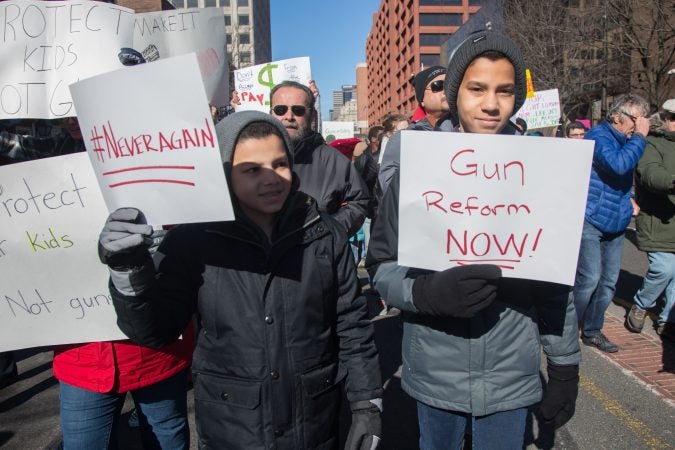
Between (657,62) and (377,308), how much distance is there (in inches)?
646

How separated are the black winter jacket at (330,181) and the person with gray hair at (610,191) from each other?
1.83 meters

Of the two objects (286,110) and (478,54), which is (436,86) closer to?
(286,110)

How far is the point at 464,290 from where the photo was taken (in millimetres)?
1561

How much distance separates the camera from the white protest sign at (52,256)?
1.85 metres

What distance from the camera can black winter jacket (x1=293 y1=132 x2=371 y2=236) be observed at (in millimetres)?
3262

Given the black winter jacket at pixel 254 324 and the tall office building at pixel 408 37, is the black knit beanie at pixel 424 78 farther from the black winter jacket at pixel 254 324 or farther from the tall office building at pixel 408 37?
the tall office building at pixel 408 37

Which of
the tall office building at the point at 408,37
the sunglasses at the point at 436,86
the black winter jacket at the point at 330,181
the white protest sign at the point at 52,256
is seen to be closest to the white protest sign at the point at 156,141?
the white protest sign at the point at 52,256

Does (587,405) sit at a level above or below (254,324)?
below

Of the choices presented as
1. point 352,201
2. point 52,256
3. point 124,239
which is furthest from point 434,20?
point 124,239

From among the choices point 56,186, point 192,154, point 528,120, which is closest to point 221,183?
point 192,154

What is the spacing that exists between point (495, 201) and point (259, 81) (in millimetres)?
4912

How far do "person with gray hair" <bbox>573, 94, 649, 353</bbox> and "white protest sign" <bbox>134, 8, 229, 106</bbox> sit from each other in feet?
9.11

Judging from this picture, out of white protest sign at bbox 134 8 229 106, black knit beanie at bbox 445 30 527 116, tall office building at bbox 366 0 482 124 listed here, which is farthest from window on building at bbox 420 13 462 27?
black knit beanie at bbox 445 30 527 116

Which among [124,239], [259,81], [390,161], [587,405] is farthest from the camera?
[259,81]
